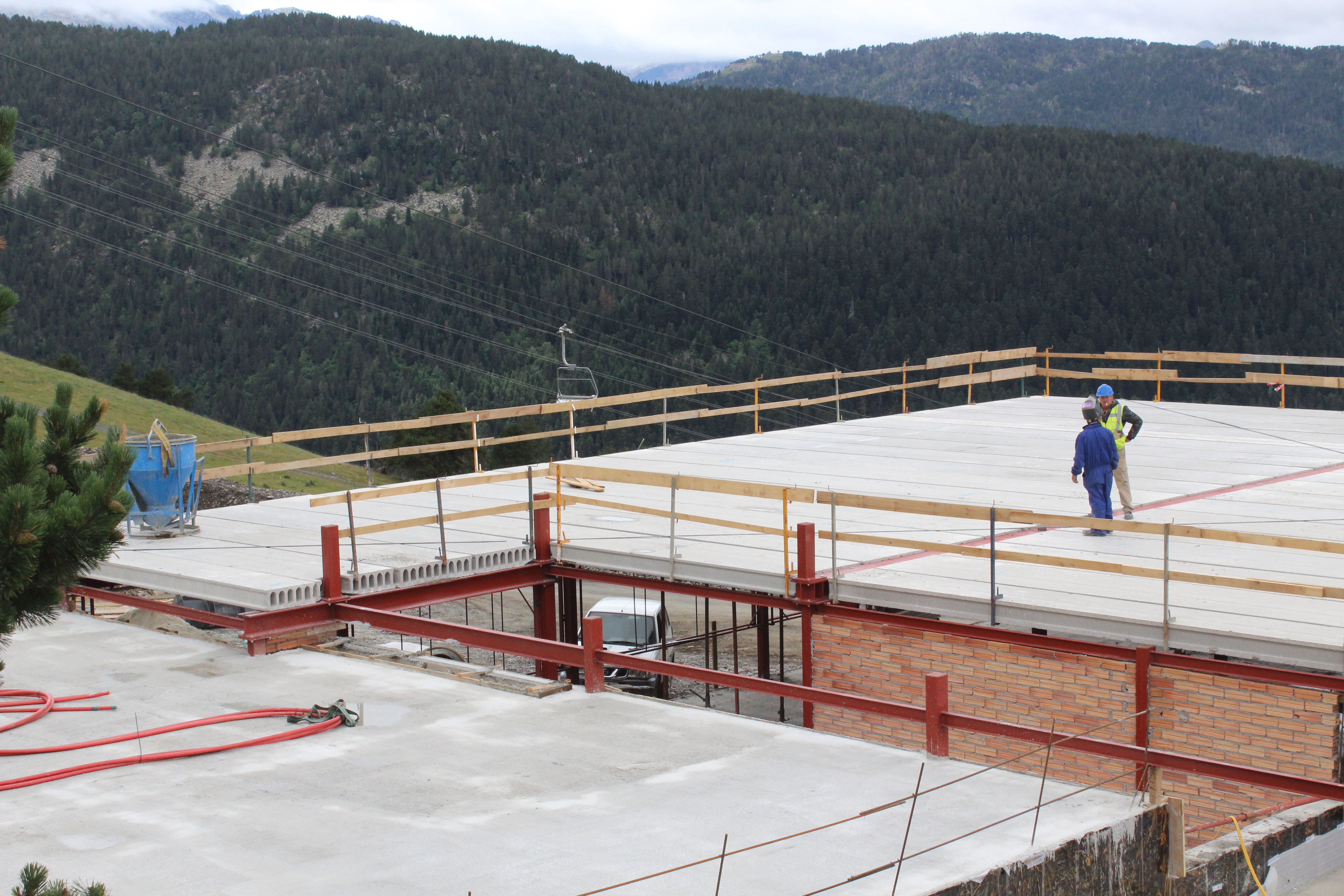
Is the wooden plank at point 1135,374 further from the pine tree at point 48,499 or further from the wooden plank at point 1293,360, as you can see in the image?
the pine tree at point 48,499

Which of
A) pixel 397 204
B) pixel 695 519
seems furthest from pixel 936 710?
pixel 397 204

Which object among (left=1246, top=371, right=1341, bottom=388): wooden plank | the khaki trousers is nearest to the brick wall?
the khaki trousers

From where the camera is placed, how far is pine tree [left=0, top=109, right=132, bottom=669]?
16.1 ft

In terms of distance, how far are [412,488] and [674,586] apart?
12.3ft

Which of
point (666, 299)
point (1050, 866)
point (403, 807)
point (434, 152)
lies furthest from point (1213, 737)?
point (434, 152)

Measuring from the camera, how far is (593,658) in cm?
1039

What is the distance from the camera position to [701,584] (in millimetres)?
13805

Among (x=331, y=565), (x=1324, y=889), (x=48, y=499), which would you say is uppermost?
(x=48, y=499)

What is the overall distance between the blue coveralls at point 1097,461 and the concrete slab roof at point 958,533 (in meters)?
0.58

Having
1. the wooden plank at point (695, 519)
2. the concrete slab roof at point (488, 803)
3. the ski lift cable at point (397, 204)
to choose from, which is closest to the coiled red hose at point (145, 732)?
the concrete slab roof at point (488, 803)

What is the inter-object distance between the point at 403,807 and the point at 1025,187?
481 ft

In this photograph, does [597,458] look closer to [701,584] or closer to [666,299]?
[701,584]

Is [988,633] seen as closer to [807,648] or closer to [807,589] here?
[807,589]

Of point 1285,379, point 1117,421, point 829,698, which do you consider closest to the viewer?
point 829,698
